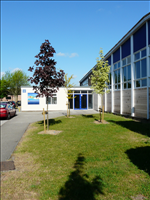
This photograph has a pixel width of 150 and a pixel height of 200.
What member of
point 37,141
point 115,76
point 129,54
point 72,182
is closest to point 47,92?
point 37,141

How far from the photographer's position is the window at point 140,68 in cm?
1305

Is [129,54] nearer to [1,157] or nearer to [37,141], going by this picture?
[37,141]

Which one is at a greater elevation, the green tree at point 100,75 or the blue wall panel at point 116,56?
the blue wall panel at point 116,56

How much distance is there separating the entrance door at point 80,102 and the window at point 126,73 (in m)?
14.6

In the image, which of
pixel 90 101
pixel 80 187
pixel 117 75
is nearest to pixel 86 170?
pixel 80 187

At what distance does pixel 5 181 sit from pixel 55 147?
2.71 metres

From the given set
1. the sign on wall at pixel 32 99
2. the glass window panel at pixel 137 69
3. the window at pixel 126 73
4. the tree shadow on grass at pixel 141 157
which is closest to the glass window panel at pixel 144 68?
the glass window panel at pixel 137 69

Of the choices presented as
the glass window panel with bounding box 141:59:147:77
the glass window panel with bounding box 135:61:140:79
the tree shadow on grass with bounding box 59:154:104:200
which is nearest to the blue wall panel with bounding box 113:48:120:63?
the glass window panel with bounding box 135:61:140:79

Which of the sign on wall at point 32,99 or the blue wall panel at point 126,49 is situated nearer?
the blue wall panel at point 126,49

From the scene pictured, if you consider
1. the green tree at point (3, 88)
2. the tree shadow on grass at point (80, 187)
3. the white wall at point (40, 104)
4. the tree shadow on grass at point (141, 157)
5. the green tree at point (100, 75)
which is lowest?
the tree shadow on grass at point (80, 187)

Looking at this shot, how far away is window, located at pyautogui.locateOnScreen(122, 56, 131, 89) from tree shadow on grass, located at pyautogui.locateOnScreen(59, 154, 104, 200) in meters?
12.4

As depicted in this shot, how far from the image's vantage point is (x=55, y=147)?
7.07m

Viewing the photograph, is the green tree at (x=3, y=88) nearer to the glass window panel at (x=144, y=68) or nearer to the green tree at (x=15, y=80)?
the green tree at (x=15, y=80)

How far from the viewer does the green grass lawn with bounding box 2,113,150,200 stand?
3723mm
